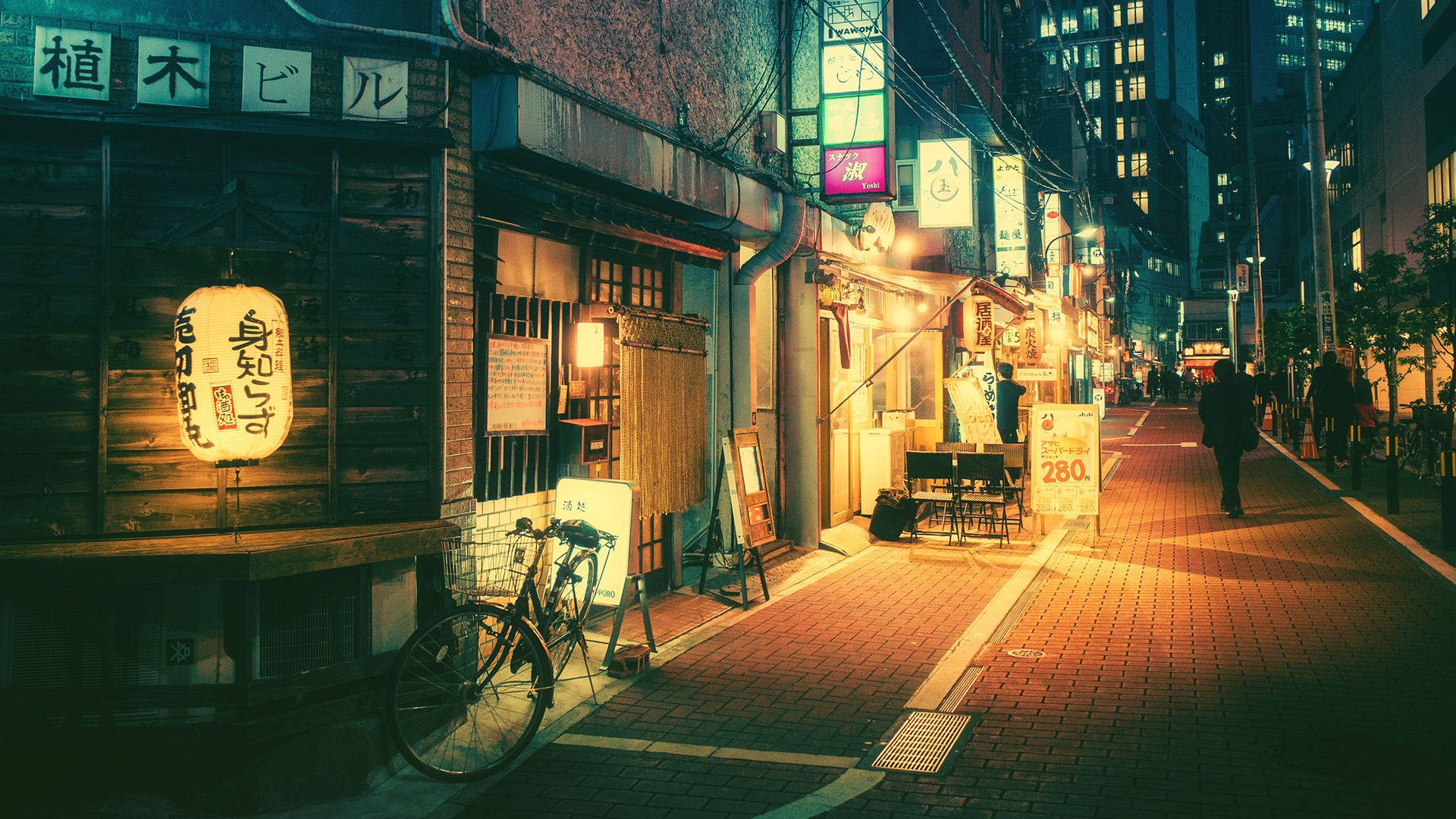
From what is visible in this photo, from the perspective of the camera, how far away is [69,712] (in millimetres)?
5582

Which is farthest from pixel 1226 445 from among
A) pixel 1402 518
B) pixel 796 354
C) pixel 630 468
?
pixel 630 468

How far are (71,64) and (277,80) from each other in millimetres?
1141

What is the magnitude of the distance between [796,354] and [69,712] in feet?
31.9

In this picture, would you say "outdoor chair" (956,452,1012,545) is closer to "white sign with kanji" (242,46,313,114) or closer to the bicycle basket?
the bicycle basket

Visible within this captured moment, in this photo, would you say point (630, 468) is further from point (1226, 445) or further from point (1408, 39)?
point (1408, 39)

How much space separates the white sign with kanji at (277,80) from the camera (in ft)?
21.6

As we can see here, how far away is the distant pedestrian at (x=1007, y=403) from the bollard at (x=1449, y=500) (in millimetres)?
7294

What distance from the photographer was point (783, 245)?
42.7 ft

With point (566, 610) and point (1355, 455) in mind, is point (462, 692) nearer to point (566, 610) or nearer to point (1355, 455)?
point (566, 610)

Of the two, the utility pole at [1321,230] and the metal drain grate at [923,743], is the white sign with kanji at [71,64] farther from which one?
the utility pole at [1321,230]

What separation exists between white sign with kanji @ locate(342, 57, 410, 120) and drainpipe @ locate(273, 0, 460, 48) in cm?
17

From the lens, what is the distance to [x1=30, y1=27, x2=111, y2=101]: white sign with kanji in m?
6.14

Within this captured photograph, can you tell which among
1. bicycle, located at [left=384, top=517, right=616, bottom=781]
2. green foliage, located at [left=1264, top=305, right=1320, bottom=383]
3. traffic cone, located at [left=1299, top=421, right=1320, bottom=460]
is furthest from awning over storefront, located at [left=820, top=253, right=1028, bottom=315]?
green foliage, located at [left=1264, top=305, right=1320, bottom=383]

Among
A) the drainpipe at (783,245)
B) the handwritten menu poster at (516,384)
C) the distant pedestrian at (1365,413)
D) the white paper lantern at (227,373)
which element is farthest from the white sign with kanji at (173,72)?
the distant pedestrian at (1365,413)
